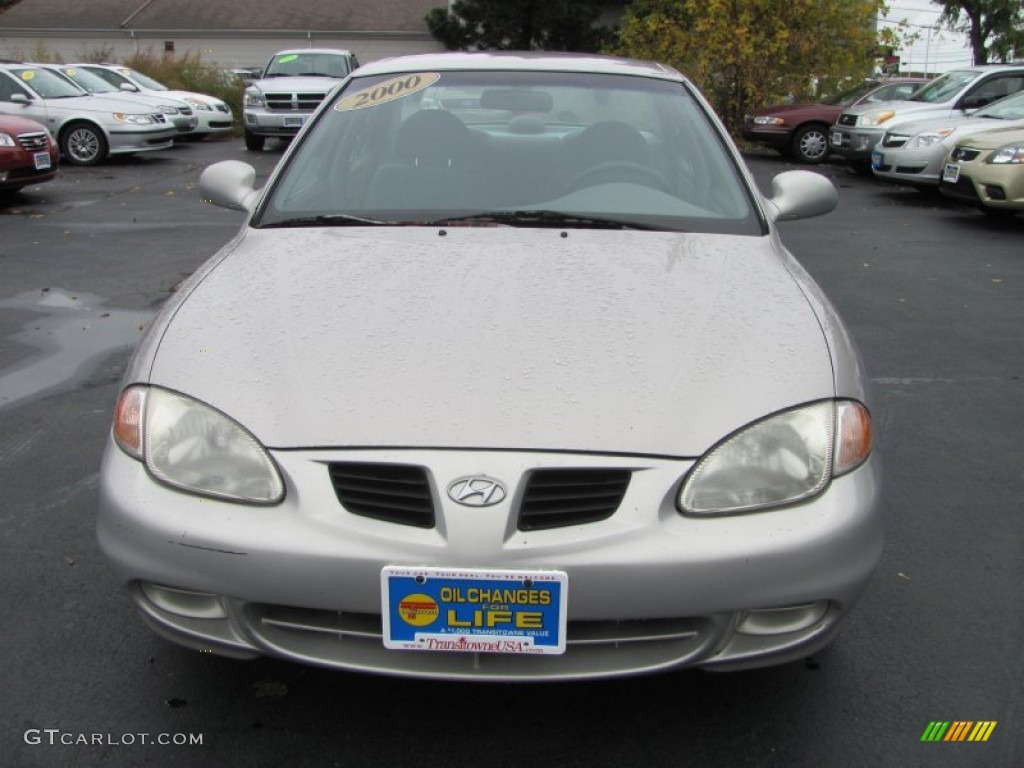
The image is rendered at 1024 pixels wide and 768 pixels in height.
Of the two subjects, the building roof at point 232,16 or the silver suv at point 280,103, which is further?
the building roof at point 232,16

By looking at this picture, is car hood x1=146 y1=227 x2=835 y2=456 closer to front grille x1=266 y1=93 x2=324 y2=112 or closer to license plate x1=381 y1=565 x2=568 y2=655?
license plate x1=381 y1=565 x2=568 y2=655

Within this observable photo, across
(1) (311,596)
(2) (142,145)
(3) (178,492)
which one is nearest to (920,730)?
(1) (311,596)

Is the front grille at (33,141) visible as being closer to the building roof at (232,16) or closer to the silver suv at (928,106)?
the silver suv at (928,106)

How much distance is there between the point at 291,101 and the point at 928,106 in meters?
10.3

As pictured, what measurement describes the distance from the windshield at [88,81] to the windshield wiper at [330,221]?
607 inches

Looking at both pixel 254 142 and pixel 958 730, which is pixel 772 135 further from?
pixel 958 730

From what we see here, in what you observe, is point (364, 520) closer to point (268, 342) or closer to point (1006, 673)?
point (268, 342)

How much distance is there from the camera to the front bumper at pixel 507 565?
76.4 inches

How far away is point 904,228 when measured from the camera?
396 inches

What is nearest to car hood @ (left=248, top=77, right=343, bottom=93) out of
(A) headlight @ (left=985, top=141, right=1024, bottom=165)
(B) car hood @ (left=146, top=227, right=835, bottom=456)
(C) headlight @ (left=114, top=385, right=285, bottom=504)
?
(A) headlight @ (left=985, top=141, right=1024, bottom=165)

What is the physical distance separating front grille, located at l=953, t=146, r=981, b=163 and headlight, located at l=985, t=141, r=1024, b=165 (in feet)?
0.87

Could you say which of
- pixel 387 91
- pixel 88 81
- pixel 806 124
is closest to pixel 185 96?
pixel 88 81

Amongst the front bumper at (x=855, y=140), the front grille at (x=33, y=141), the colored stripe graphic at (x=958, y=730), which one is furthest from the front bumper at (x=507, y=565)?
the front bumper at (x=855, y=140)

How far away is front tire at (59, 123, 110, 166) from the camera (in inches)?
590
